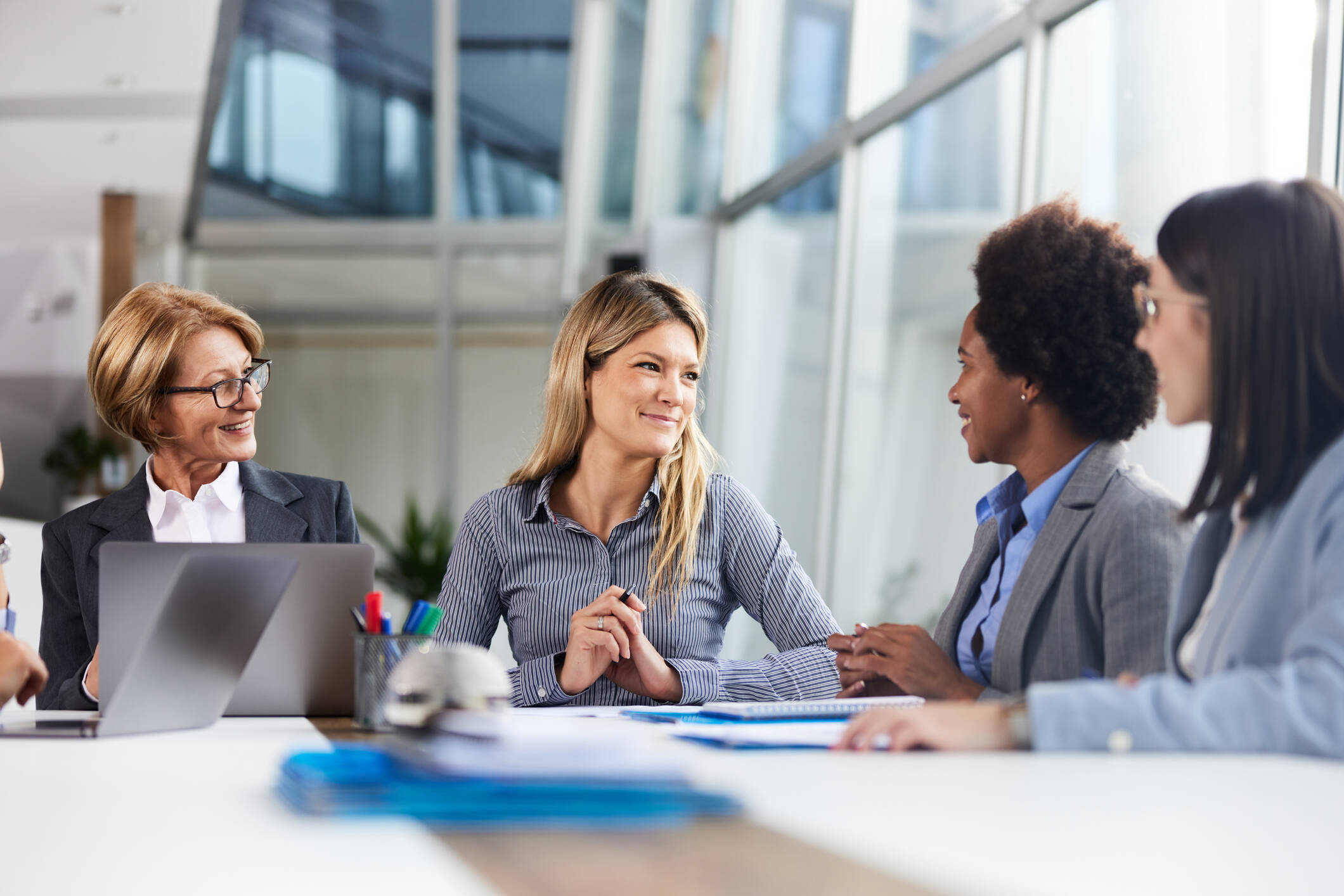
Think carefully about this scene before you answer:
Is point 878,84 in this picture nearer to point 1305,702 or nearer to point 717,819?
point 1305,702

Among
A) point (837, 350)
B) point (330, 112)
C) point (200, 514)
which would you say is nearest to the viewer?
point (200, 514)

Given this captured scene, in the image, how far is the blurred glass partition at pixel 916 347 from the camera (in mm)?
3785

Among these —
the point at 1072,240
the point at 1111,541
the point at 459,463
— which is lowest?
the point at 459,463

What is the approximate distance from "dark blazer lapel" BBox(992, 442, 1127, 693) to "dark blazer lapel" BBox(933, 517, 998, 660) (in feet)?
0.75

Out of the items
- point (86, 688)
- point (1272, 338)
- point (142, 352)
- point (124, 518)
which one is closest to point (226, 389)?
point (142, 352)

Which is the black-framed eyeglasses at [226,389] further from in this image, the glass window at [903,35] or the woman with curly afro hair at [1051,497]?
the glass window at [903,35]

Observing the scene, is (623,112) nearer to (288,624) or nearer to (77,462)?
(77,462)

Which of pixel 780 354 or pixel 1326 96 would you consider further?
pixel 780 354

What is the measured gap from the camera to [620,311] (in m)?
2.61

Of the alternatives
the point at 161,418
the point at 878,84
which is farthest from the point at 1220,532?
the point at 878,84

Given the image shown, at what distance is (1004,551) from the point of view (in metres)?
2.05

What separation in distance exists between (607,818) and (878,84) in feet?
14.0

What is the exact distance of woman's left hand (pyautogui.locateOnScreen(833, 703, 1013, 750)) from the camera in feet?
3.89

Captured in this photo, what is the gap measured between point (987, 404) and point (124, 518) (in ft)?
5.49
